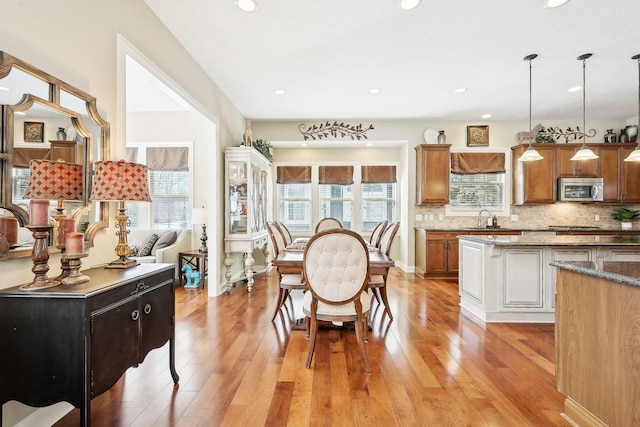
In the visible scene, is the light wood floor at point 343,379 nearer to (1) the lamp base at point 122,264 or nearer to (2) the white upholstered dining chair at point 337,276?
(2) the white upholstered dining chair at point 337,276

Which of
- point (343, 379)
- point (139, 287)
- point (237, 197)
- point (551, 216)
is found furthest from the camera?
point (551, 216)

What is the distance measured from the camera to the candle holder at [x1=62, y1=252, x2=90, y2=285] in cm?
150

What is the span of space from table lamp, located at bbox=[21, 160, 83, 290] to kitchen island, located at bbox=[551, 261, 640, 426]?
2.64 meters

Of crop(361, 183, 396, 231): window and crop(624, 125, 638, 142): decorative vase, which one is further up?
crop(624, 125, 638, 142): decorative vase

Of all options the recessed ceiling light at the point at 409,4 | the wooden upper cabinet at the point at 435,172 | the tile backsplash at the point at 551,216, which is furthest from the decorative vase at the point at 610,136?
the recessed ceiling light at the point at 409,4

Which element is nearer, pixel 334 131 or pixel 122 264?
pixel 122 264

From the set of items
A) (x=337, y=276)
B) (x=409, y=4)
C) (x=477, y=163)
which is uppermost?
(x=409, y=4)

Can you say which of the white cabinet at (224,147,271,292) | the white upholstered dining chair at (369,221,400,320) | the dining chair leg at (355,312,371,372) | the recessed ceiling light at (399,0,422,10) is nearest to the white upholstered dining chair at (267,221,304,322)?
the white upholstered dining chair at (369,221,400,320)

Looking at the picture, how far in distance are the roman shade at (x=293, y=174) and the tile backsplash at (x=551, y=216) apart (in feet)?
8.13

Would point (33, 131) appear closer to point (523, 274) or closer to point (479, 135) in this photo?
point (523, 274)

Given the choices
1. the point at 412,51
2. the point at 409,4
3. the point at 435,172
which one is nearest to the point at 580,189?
the point at 435,172

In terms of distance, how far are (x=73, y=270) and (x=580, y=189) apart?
7.06m

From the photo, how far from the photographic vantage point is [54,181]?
1.65 meters

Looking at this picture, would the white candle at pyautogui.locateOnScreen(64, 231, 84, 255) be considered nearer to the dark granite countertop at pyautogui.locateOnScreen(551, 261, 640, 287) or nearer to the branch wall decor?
the dark granite countertop at pyautogui.locateOnScreen(551, 261, 640, 287)
